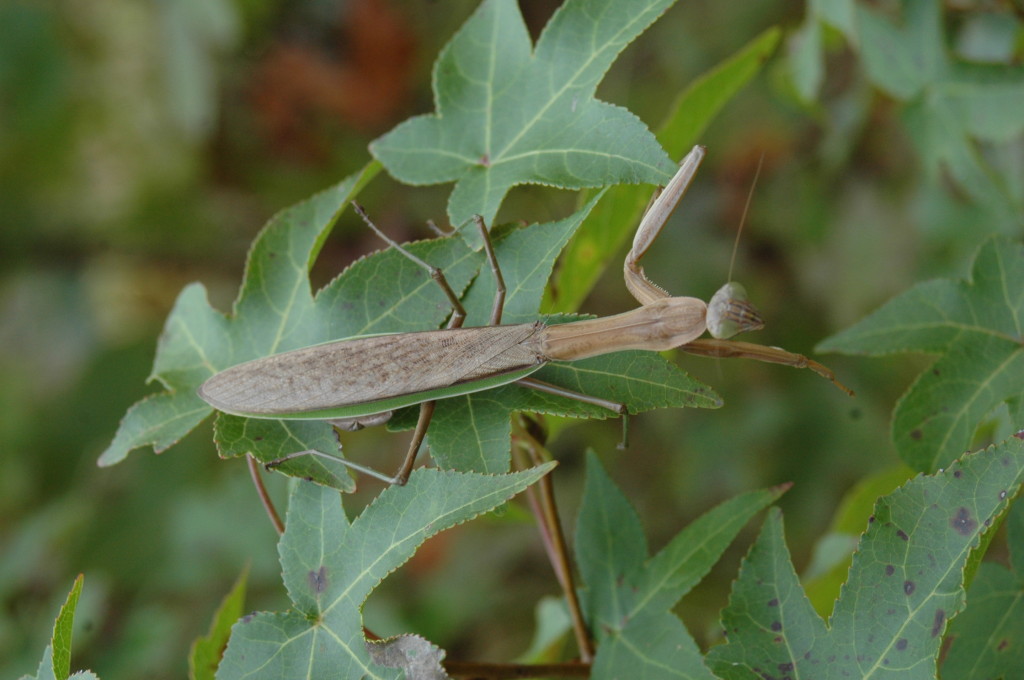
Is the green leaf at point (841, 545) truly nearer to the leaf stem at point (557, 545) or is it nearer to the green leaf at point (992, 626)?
the green leaf at point (992, 626)

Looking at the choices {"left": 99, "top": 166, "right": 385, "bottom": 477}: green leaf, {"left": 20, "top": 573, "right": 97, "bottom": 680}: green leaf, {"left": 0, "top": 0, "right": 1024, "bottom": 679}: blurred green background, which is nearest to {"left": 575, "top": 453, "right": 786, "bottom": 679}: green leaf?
{"left": 99, "top": 166, "right": 385, "bottom": 477}: green leaf

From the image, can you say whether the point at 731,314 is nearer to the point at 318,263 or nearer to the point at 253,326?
the point at 253,326

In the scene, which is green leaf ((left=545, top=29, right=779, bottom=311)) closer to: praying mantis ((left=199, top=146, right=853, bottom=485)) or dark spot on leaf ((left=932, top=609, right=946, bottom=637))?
praying mantis ((left=199, top=146, right=853, bottom=485))

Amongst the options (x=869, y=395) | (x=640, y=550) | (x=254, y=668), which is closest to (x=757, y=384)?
(x=869, y=395)

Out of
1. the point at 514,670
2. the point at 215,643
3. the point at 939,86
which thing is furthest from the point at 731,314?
the point at 215,643

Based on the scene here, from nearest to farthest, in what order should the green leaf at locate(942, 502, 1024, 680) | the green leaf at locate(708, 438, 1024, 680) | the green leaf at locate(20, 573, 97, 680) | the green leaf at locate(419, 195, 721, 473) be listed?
→ the green leaf at locate(708, 438, 1024, 680)
the green leaf at locate(942, 502, 1024, 680)
the green leaf at locate(20, 573, 97, 680)
the green leaf at locate(419, 195, 721, 473)

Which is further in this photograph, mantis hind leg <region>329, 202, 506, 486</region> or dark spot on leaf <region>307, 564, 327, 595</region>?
mantis hind leg <region>329, 202, 506, 486</region>
